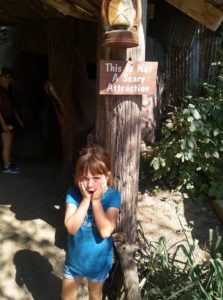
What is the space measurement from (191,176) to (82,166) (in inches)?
101

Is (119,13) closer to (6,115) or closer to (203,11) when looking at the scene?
(203,11)

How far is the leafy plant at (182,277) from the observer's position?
8.56ft

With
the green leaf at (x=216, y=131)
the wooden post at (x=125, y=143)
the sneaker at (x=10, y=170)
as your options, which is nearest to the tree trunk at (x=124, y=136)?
the wooden post at (x=125, y=143)

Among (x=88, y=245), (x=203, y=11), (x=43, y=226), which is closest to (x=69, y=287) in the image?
(x=88, y=245)

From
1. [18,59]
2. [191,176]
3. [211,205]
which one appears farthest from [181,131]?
[18,59]

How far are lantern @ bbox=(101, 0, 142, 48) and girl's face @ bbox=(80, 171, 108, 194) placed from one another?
834 millimetres

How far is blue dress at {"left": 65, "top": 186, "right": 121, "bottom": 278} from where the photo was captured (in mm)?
2566

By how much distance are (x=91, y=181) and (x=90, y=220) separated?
11.2 inches

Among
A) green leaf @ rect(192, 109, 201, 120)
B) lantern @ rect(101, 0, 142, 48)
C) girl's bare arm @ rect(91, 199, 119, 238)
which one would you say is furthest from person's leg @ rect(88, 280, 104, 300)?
green leaf @ rect(192, 109, 201, 120)

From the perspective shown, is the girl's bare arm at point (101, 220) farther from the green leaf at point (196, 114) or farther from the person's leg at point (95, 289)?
the green leaf at point (196, 114)

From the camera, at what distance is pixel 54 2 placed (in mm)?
3459

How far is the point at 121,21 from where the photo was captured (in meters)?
2.44

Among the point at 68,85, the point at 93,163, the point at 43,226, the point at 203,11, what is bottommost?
the point at 43,226

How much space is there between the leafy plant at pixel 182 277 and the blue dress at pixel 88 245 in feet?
1.54
